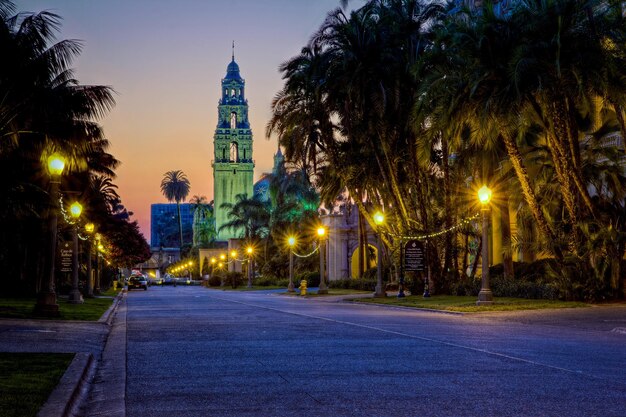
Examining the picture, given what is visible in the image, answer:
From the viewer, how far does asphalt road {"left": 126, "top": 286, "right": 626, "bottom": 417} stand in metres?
8.05

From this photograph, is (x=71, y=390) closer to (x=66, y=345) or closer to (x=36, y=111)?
(x=66, y=345)

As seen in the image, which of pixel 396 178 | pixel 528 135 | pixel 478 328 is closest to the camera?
pixel 478 328

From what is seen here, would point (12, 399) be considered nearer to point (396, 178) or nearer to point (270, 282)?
point (396, 178)

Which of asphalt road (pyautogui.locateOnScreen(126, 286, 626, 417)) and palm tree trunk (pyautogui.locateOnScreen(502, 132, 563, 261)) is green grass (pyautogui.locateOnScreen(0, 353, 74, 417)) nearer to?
asphalt road (pyautogui.locateOnScreen(126, 286, 626, 417))

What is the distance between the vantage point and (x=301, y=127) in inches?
1789

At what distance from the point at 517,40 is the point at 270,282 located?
182ft

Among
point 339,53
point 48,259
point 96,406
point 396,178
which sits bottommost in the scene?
Result: point 96,406

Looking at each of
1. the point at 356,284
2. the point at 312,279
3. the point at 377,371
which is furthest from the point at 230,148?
the point at 377,371

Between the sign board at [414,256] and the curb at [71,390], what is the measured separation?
25.5 metres

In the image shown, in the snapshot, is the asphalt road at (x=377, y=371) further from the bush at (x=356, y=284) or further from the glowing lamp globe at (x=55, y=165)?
the bush at (x=356, y=284)

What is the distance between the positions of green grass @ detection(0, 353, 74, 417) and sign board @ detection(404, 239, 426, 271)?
2511 cm

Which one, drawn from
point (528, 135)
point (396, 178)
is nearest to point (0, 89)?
point (396, 178)

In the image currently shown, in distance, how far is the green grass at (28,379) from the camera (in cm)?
756

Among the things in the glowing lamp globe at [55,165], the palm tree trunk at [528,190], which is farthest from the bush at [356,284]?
the glowing lamp globe at [55,165]
